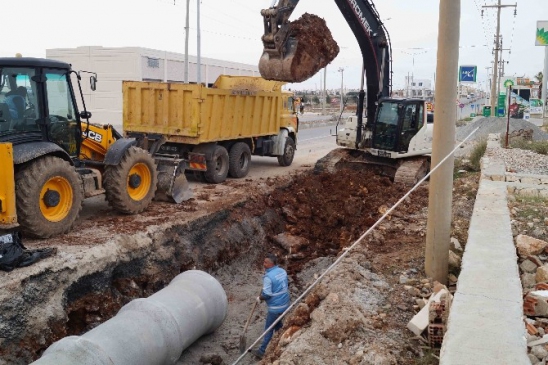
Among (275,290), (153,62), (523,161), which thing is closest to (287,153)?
(523,161)

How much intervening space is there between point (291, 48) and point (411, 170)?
14.5 ft

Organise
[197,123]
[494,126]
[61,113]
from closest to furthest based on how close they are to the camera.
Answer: [61,113]
[197,123]
[494,126]

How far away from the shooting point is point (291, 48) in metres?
11.2

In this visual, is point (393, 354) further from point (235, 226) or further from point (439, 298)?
point (235, 226)

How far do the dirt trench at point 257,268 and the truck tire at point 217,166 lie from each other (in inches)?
20.8

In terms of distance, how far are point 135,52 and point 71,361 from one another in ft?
110

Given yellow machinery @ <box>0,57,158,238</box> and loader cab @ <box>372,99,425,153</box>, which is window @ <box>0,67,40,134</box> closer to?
yellow machinery @ <box>0,57,158,238</box>

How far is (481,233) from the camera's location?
7102mm

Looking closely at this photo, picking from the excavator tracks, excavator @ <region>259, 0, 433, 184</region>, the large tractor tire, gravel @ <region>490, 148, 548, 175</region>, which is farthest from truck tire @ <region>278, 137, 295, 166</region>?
the large tractor tire

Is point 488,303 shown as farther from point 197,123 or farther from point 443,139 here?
point 197,123

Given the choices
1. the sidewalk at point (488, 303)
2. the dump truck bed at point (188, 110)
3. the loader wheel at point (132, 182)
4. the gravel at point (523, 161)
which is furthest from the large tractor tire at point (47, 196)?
the gravel at point (523, 161)

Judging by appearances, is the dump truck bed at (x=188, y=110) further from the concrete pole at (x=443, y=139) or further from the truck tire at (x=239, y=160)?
the concrete pole at (x=443, y=139)

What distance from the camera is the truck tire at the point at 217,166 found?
42.5 feet

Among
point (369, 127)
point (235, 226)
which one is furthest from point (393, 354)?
point (369, 127)
